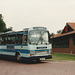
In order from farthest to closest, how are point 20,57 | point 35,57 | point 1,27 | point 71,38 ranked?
point 1,27, point 71,38, point 20,57, point 35,57

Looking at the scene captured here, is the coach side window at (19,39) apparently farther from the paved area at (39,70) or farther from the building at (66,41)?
the building at (66,41)

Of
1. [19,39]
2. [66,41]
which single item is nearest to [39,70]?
[19,39]

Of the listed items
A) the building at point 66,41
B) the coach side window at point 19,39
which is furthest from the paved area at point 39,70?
the building at point 66,41

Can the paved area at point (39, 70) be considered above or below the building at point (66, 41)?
below

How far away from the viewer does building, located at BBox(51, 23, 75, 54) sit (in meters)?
31.7

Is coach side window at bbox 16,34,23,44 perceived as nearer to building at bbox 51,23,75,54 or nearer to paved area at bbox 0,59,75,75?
paved area at bbox 0,59,75,75

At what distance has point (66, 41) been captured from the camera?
34.7 metres

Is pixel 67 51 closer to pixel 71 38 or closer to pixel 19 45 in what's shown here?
pixel 71 38

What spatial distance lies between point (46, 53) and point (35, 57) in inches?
46.8

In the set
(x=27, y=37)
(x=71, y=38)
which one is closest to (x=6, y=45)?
(x=27, y=37)

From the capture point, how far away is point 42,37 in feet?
52.2

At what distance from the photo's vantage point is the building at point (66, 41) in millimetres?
31672

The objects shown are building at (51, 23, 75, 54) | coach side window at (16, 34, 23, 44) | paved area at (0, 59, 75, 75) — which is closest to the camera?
paved area at (0, 59, 75, 75)

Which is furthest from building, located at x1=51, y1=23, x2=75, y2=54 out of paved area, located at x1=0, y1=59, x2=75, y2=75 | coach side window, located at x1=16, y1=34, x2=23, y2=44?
paved area, located at x1=0, y1=59, x2=75, y2=75
